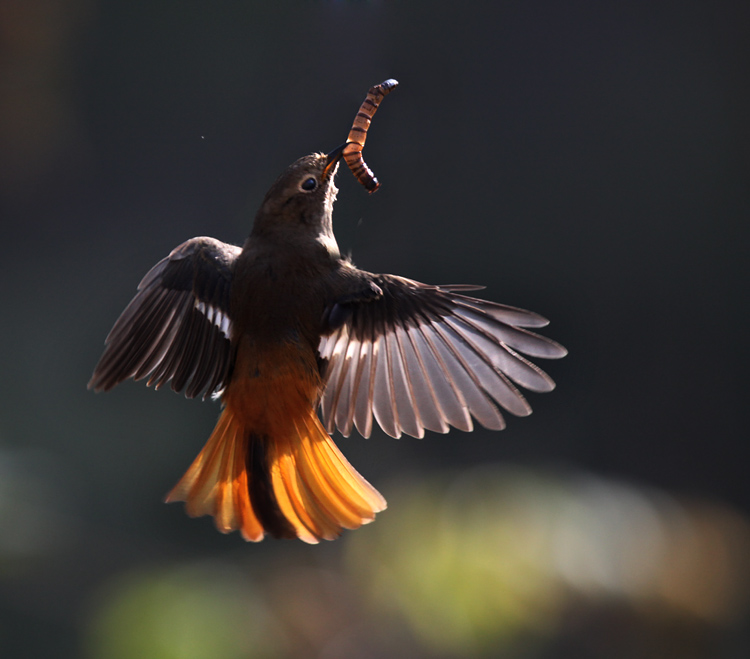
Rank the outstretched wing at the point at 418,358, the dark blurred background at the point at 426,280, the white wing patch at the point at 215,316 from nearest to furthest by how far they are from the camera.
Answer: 1. the outstretched wing at the point at 418,358
2. the white wing patch at the point at 215,316
3. the dark blurred background at the point at 426,280

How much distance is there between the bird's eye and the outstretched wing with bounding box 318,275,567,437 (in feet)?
0.98

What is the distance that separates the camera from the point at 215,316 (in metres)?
2.13

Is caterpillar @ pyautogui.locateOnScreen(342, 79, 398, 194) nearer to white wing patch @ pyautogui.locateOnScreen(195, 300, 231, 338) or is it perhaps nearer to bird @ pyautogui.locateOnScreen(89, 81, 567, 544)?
bird @ pyautogui.locateOnScreen(89, 81, 567, 544)

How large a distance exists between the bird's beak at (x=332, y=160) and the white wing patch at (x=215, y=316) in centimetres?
46

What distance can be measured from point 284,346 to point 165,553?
1.55m

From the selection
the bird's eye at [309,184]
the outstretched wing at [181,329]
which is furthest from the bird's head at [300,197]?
the outstretched wing at [181,329]

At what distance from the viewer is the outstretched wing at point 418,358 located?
1.86 m

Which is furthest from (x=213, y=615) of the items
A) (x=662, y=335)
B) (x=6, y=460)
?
(x=662, y=335)

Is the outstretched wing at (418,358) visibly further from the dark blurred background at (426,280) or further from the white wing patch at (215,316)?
the dark blurred background at (426,280)

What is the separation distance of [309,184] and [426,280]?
114 cm

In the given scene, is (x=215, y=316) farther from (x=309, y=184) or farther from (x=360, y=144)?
(x=360, y=144)

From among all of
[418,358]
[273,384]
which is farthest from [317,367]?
[418,358]

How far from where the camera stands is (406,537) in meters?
2.98

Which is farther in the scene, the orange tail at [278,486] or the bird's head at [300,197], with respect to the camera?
the bird's head at [300,197]
